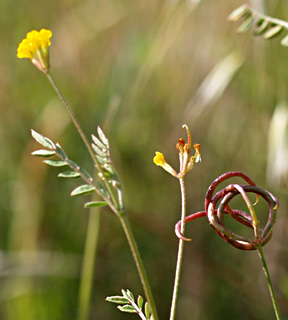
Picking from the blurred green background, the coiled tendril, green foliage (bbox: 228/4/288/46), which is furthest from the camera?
the blurred green background

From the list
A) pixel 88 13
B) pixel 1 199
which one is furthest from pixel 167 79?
pixel 1 199

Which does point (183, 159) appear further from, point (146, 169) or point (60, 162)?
point (146, 169)

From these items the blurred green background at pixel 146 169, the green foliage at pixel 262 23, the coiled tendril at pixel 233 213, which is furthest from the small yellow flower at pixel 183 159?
the blurred green background at pixel 146 169

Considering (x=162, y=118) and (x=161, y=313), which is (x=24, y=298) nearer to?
(x=161, y=313)

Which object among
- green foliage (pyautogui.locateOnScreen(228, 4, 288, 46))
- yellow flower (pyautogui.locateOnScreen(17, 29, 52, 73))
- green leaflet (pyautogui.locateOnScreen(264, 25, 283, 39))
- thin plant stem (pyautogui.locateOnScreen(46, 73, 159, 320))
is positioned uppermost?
green foliage (pyautogui.locateOnScreen(228, 4, 288, 46))

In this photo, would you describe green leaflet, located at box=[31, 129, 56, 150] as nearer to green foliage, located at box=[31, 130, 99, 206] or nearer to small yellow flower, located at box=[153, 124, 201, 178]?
green foliage, located at box=[31, 130, 99, 206]

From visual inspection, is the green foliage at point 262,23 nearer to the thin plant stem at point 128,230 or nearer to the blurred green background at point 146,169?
the thin plant stem at point 128,230

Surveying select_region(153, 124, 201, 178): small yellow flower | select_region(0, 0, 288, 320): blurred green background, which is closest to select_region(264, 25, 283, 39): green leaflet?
select_region(153, 124, 201, 178): small yellow flower
